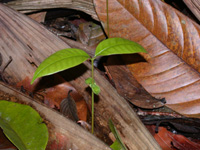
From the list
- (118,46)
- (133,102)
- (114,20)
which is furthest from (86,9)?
(133,102)

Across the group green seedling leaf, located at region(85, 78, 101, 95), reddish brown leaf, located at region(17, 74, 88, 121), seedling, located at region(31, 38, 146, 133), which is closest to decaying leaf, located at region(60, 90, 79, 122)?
reddish brown leaf, located at region(17, 74, 88, 121)

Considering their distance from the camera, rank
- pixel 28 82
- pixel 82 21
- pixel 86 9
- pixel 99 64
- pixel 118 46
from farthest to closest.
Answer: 1. pixel 82 21
2. pixel 86 9
3. pixel 99 64
4. pixel 28 82
5. pixel 118 46

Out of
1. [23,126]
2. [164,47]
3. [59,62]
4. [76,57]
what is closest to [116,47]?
[76,57]

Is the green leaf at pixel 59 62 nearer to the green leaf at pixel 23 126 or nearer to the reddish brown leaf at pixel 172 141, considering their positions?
the green leaf at pixel 23 126

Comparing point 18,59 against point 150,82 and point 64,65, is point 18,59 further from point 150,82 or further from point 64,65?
point 150,82

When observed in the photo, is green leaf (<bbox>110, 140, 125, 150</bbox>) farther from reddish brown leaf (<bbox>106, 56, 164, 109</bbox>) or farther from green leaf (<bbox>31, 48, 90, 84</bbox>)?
green leaf (<bbox>31, 48, 90, 84</bbox>)

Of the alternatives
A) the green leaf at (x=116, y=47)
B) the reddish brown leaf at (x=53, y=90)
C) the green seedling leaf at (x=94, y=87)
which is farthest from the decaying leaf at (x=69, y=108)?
the green leaf at (x=116, y=47)

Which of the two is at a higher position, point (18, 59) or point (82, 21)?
point (82, 21)
